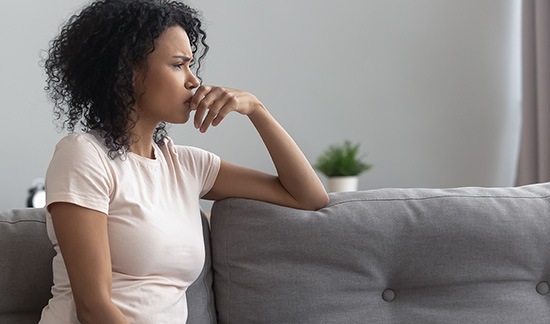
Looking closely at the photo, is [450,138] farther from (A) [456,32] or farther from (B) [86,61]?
(B) [86,61]

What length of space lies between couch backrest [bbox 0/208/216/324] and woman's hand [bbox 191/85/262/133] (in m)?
0.40

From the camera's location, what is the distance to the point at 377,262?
137cm

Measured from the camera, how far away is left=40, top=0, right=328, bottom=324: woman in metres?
1.05

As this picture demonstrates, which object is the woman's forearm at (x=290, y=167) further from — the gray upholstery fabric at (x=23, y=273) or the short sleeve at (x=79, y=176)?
the gray upholstery fabric at (x=23, y=273)

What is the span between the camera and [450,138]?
11.0 ft

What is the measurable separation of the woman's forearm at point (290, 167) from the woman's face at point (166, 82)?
0.22m

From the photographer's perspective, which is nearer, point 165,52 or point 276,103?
point 165,52

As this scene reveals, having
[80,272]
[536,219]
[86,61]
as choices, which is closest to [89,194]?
[80,272]

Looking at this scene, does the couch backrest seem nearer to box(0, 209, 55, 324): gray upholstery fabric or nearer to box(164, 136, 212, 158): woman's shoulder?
box(0, 209, 55, 324): gray upholstery fabric

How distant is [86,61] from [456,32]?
258cm

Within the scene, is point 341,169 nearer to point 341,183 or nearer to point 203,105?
point 341,183

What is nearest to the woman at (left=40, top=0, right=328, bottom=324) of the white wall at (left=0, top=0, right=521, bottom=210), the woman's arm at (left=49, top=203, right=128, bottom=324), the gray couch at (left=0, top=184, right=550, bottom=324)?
the woman's arm at (left=49, top=203, right=128, bottom=324)

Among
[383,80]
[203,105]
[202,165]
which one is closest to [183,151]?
[202,165]

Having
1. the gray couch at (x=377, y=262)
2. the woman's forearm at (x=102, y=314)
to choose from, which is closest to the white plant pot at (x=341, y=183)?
the gray couch at (x=377, y=262)
